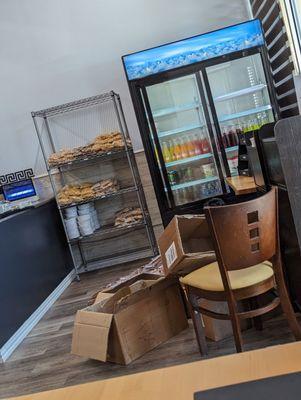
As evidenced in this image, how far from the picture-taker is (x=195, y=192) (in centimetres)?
502

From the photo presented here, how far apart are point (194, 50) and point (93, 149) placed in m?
1.56

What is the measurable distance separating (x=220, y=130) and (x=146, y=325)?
267cm

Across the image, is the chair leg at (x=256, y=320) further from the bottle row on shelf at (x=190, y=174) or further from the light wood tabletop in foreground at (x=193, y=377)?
the bottle row on shelf at (x=190, y=174)

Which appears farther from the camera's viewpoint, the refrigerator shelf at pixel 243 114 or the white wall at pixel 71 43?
the white wall at pixel 71 43

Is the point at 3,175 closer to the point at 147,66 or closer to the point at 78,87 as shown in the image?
the point at 78,87

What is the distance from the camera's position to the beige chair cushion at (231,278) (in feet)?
7.18

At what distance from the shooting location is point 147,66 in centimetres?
460

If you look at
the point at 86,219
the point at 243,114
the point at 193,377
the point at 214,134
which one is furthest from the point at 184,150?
the point at 193,377

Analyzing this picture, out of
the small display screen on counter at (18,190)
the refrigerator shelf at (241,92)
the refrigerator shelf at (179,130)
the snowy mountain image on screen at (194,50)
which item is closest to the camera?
the snowy mountain image on screen at (194,50)

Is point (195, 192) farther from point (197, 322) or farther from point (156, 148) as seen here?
point (197, 322)

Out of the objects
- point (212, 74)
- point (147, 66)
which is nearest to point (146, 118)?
point (147, 66)

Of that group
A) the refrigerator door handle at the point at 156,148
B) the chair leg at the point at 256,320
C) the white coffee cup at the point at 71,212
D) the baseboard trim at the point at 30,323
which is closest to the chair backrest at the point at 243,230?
the chair leg at the point at 256,320

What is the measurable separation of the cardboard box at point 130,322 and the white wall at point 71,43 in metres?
2.69

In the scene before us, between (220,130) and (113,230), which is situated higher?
(220,130)
